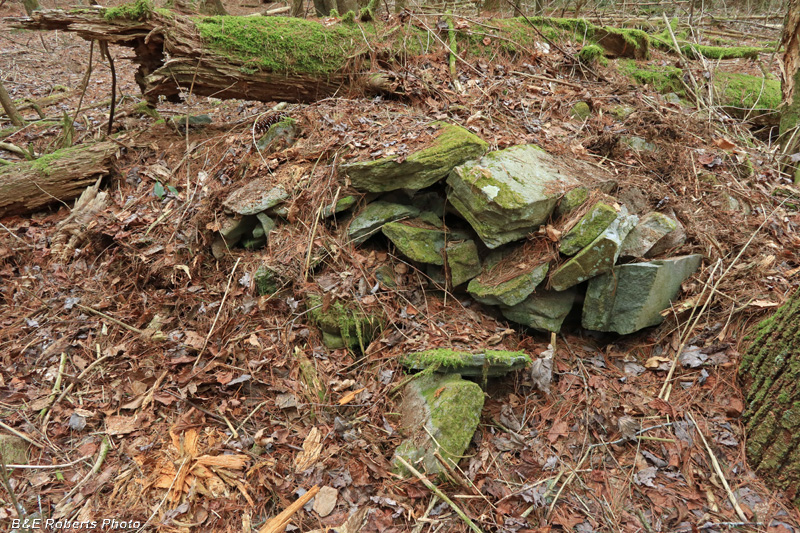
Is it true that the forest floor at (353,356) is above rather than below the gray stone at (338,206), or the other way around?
below

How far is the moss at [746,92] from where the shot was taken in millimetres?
6449

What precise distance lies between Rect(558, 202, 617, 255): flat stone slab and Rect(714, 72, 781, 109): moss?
4.49m

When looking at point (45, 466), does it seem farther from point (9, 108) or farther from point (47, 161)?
point (9, 108)

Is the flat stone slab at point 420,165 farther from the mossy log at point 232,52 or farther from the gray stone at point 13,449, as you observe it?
the gray stone at point 13,449

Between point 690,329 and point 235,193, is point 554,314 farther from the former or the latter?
point 235,193

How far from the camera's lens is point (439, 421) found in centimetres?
318

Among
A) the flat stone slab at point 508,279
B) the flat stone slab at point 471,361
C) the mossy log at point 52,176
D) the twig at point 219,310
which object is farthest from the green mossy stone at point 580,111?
the mossy log at point 52,176

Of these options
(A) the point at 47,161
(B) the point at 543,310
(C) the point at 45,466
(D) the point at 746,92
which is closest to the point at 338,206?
(B) the point at 543,310

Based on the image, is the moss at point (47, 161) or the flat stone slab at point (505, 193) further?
the moss at point (47, 161)

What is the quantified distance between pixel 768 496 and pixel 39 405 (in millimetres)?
5442

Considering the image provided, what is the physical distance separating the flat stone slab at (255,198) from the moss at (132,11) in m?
2.45

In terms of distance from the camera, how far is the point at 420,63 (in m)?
5.98

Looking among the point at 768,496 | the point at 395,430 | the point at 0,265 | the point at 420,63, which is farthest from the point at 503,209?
the point at 0,265

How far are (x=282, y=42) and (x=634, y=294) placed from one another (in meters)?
5.03
